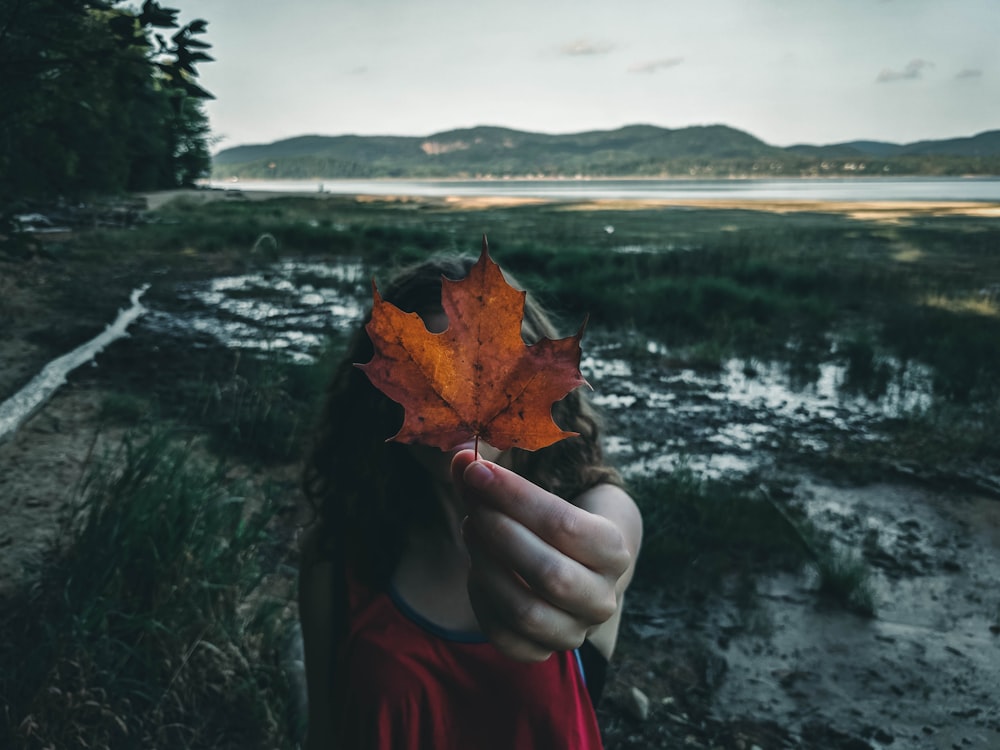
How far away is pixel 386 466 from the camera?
1.81 m

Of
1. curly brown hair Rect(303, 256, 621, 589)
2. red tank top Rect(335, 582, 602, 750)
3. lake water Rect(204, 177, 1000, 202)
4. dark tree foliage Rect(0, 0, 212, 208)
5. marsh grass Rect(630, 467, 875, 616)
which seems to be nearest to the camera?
red tank top Rect(335, 582, 602, 750)

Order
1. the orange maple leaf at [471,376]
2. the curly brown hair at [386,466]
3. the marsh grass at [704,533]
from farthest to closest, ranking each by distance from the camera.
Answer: the marsh grass at [704,533] → the curly brown hair at [386,466] → the orange maple leaf at [471,376]

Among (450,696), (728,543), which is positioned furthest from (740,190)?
(450,696)

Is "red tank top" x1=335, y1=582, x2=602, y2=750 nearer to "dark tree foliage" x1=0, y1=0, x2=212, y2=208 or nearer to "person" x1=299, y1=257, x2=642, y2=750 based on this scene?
"person" x1=299, y1=257, x2=642, y2=750

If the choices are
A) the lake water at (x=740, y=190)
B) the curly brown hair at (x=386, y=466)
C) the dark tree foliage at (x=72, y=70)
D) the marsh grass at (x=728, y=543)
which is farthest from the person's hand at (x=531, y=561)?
the lake water at (x=740, y=190)

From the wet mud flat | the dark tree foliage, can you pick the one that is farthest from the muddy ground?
the dark tree foliage

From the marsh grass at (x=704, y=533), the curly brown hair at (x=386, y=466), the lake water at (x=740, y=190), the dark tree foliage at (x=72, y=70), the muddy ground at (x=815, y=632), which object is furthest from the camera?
the lake water at (x=740, y=190)

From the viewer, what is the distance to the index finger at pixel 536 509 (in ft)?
2.11

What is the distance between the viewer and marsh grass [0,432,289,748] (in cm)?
225

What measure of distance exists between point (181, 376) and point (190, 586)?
195 inches

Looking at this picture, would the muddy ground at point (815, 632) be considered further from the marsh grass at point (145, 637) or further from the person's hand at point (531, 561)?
the person's hand at point (531, 561)

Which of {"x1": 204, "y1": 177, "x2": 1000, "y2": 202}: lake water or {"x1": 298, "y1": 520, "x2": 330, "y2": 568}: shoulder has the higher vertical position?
{"x1": 204, "y1": 177, "x2": 1000, "y2": 202}: lake water

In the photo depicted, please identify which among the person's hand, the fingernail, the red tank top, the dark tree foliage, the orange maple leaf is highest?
the dark tree foliage

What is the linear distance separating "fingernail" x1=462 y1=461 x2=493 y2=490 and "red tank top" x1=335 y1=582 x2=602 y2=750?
95cm
